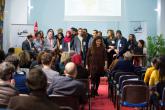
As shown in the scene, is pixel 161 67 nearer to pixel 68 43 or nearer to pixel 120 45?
pixel 68 43

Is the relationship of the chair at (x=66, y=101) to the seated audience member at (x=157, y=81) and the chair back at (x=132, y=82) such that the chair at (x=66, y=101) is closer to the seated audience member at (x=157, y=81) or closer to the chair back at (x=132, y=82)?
the seated audience member at (x=157, y=81)

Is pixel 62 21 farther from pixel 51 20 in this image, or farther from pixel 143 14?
pixel 143 14

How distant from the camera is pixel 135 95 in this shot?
6270 millimetres

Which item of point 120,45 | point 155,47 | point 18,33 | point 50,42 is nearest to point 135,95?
point 120,45

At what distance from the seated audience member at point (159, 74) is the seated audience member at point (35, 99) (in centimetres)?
326

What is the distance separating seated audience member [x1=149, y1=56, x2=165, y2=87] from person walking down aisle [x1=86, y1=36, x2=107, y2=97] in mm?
2958

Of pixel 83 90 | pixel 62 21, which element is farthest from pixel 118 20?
pixel 83 90

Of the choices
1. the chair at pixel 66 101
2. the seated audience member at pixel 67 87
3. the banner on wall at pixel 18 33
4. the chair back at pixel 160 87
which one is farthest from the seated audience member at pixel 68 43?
the chair at pixel 66 101

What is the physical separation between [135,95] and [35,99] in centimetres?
324

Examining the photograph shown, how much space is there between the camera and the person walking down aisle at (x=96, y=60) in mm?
9484

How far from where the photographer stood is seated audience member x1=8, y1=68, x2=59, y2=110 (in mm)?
3275

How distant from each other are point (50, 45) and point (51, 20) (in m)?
3.69

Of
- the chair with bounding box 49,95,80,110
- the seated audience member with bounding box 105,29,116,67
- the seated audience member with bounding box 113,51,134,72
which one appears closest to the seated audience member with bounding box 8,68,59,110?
the chair with bounding box 49,95,80,110

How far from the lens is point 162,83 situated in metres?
6.02
